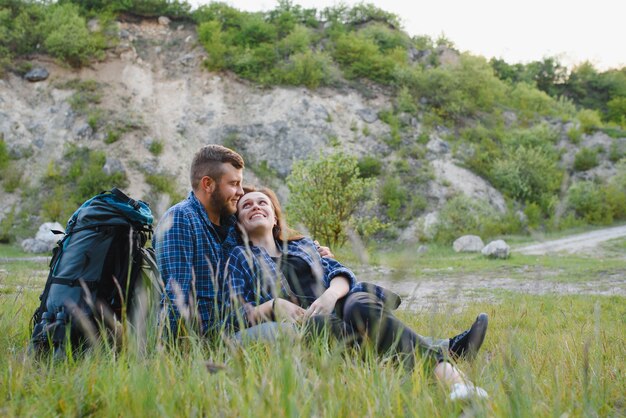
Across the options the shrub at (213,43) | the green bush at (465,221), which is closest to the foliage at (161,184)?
the shrub at (213,43)

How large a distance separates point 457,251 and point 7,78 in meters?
22.9

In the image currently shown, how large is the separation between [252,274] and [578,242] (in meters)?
18.6

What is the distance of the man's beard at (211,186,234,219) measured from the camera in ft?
13.0

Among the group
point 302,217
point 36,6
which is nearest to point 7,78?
point 36,6

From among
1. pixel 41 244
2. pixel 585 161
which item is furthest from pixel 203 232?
pixel 585 161

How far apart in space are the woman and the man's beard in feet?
0.28

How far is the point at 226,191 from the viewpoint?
395 cm

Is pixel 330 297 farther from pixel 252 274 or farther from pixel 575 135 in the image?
pixel 575 135

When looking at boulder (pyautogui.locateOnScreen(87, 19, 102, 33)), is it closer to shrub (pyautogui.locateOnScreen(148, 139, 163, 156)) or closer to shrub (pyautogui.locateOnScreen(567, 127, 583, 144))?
shrub (pyautogui.locateOnScreen(148, 139, 163, 156))

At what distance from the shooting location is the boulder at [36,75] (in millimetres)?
26922

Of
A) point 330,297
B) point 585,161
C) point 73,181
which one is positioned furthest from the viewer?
point 585,161

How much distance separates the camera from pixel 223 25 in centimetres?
3328

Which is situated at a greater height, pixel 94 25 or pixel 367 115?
pixel 94 25

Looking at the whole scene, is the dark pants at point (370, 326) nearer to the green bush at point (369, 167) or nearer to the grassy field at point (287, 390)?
the grassy field at point (287, 390)
